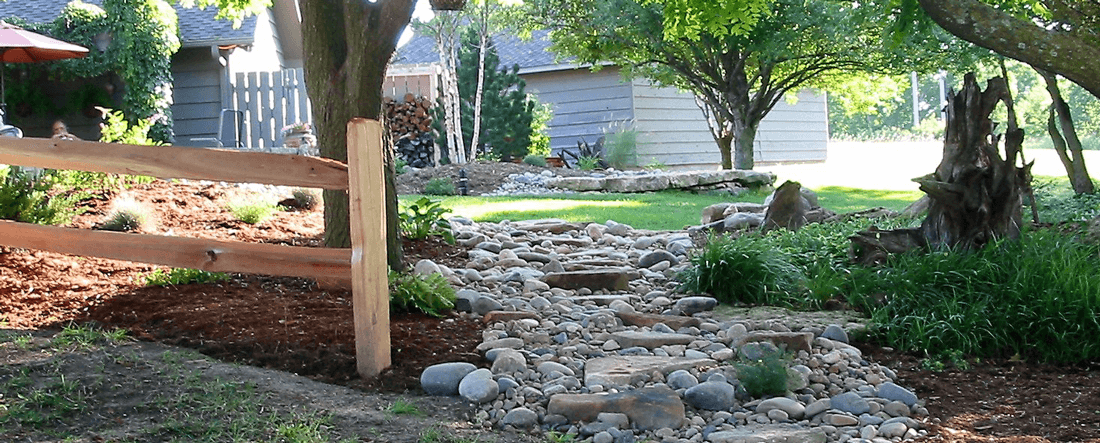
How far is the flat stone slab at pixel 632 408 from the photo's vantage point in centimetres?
410

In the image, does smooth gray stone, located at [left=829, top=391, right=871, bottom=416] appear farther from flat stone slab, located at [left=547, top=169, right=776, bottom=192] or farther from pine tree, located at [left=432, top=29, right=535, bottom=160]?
pine tree, located at [left=432, top=29, right=535, bottom=160]

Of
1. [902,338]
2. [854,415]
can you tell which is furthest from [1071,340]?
[854,415]

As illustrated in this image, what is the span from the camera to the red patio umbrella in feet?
42.1

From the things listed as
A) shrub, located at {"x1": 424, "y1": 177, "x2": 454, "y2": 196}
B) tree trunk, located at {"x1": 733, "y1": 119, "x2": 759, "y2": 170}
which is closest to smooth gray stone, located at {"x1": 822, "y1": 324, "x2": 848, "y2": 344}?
shrub, located at {"x1": 424, "y1": 177, "x2": 454, "y2": 196}

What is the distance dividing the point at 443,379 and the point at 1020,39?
3439mm

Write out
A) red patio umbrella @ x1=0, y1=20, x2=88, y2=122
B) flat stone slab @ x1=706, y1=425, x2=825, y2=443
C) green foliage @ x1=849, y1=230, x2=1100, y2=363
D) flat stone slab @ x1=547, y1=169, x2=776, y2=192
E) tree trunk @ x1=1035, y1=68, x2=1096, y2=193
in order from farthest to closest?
1. flat stone slab @ x1=547, y1=169, x2=776, y2=192
2. red patio umbrella @ x1=0, y1=20, x2=88, y2=122
3. tree trunk @ x1=1035, y1=68, x2=1096, y2=193
4. green foliage @ x1=849, y1=230, x2=1100, y2=363
5. flat stone slab @ x1=706, y1=425, x2=825, y2=443

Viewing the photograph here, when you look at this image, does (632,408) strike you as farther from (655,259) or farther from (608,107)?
(608,107)

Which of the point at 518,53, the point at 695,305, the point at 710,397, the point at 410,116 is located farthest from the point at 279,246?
the point at 518,53

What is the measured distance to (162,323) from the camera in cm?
514

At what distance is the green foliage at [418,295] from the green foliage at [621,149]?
14461 millimetres

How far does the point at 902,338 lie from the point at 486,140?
15377mm

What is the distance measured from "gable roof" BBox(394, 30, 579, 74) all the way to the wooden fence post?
55.0ft

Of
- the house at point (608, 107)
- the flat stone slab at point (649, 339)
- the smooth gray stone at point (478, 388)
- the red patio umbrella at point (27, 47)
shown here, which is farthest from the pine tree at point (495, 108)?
the smooth gray stone at point (478, 388)

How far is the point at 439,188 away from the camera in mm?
14469
